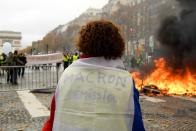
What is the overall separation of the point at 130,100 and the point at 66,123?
1.60 ft

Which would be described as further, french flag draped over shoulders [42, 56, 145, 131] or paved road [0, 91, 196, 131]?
paved road [0, 91, 196, 131]

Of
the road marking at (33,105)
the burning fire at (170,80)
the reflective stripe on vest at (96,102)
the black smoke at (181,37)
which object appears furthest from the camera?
the black smoke at (181,37)

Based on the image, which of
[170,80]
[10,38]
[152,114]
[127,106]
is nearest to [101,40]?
[127,106]

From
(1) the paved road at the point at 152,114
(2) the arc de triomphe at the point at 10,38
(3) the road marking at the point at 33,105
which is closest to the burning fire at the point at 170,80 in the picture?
(1) the paved road at the point at 152,114

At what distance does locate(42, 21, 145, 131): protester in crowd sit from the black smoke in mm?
12460

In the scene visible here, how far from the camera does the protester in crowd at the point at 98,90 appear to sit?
96.8 inches

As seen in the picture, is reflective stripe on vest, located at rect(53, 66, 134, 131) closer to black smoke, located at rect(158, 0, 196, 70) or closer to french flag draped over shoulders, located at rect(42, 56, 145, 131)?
french flag draped over shoulders, located at rect(42, 56, 145, 131)

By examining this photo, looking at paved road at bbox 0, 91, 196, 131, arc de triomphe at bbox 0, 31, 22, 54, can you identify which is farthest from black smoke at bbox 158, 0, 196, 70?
arc de triomphe at bbox 0, 31, 22, 54

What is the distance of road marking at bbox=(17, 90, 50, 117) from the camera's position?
8.49 metres

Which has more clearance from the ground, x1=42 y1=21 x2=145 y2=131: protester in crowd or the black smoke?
the black smoke

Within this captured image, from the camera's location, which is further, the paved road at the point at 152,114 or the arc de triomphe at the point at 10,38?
the arc de triomphe at the point at 10,38

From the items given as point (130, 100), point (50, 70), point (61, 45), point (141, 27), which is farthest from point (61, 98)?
point (61, 45)

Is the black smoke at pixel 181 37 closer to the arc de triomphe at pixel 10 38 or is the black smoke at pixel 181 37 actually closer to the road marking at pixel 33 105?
the road marking at pixel 33 105

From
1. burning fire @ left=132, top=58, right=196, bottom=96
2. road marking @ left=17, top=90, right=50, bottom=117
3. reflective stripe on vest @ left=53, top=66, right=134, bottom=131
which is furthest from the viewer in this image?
burning fire @ left=132, top=58, right=196, bottom=96
